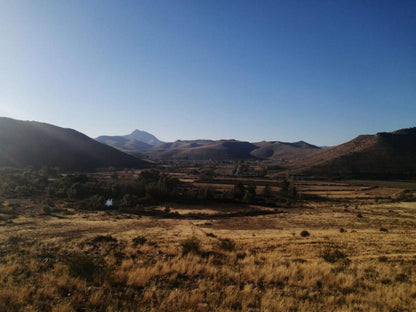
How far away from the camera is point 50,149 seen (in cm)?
10781

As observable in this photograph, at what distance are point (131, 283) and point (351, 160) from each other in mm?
122193

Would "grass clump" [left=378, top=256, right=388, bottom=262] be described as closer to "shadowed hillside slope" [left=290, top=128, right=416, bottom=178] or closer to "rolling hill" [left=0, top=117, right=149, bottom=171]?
"shadowed hillside slope" [left=290, top=128, right=416, bottom=178]

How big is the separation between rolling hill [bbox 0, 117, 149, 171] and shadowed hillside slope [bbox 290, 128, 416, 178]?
9940cm

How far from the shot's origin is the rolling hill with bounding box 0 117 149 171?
3777 inches

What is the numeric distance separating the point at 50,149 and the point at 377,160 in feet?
484

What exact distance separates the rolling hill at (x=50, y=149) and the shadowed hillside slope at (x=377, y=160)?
99.4m

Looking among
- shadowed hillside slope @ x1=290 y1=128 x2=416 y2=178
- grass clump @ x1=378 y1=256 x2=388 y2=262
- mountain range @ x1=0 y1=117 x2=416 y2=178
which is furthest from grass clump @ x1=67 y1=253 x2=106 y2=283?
shadowed hillside slope @ x1=290 y1=128 x2=416 y2=178

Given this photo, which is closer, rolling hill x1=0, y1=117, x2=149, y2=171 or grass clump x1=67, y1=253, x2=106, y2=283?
grass clump x1=67, y1=253, x2=106, y2=283

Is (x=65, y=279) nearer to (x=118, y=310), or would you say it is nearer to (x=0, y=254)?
(x=118, y=310)

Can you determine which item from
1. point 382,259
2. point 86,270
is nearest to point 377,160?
point 382,259

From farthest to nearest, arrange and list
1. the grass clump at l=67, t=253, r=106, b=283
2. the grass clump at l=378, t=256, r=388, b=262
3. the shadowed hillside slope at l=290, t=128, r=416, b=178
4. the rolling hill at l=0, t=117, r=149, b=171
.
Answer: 1. the rolling hill at l=0, t=117, r=149, b=171
2. the shadowed hillside slope at l=290, t=128, r=416, b=178
3. the grass clump at l=378, t=256, r=388, b=262
4. the grass clump at l=67, t=253, r=106, b=283

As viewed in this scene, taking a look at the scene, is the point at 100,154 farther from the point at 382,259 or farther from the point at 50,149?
the point at 382,259

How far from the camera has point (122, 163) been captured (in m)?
126

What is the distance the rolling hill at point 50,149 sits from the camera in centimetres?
9594
